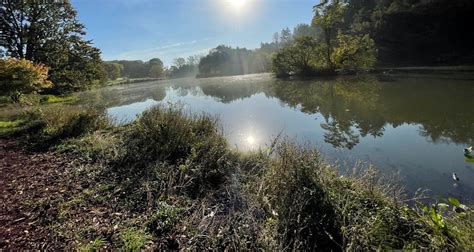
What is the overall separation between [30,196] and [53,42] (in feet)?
78.2

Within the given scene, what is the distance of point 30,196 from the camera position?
3.66m

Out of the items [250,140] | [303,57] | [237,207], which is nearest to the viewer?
[237,207]

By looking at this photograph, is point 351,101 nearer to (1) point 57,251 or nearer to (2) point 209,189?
(2) point 209,189

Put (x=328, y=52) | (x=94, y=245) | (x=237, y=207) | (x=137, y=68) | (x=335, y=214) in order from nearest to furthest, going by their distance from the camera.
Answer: (x=94, y=245), (x=335, y=214), (x=237, y=207), (x=328, y=52), (x=137, y=68)

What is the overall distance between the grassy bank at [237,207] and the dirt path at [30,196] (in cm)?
7

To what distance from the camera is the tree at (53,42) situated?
20.8 m

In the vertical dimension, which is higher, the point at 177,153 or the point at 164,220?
the point at 177,153

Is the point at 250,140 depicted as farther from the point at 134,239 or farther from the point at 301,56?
the point at 301,56

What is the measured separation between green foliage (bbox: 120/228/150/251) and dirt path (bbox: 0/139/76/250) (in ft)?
1.94

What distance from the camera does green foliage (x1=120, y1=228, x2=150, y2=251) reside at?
2.51 meters

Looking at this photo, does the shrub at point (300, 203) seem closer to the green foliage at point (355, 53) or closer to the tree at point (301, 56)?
the green foliage at point (355, 53)

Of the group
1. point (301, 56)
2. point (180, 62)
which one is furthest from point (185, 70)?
point (301, 56)

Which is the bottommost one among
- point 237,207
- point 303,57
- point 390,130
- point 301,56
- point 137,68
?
point 390,130

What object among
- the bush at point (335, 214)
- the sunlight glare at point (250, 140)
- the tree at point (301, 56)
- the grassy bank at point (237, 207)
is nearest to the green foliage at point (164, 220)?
the grassy bank at point (237, 207)
